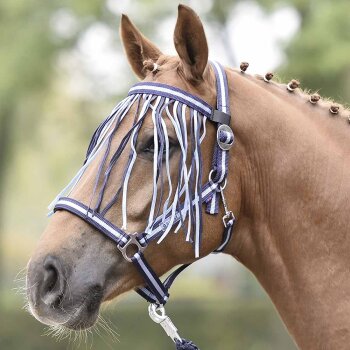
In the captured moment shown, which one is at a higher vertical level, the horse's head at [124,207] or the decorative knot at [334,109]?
the decorative knot at [334,109]

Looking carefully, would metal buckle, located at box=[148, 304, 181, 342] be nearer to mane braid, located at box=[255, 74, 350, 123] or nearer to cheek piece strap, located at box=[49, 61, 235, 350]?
cheek piece strap, located at box=[49, 61, 235, 350]

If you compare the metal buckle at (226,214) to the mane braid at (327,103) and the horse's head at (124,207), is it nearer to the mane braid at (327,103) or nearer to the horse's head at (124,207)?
the horse's head at (124,207)

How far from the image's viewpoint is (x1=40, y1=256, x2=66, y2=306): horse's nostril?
3.04 metres

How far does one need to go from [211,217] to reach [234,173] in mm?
246

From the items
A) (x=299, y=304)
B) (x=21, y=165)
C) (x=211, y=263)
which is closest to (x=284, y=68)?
(x=299, y=304)

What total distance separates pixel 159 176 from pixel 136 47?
2.90 feet

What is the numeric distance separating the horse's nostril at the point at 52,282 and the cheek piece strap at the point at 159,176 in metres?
0.24

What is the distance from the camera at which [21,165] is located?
24.7 metres

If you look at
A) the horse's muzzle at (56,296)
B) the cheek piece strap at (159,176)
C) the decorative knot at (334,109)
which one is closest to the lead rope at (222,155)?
the cheek piece strap at (159,176)

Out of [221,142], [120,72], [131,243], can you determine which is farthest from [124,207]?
[120,72]

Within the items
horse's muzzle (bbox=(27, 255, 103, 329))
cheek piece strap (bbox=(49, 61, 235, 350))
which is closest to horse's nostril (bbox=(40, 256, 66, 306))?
horse's muzzle (bbox=(27, 255, 103, 329))

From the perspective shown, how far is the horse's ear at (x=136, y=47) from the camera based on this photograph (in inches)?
145

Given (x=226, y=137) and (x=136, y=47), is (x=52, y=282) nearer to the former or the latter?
(x=226, y=137)

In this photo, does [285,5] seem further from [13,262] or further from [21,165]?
[13,262]
